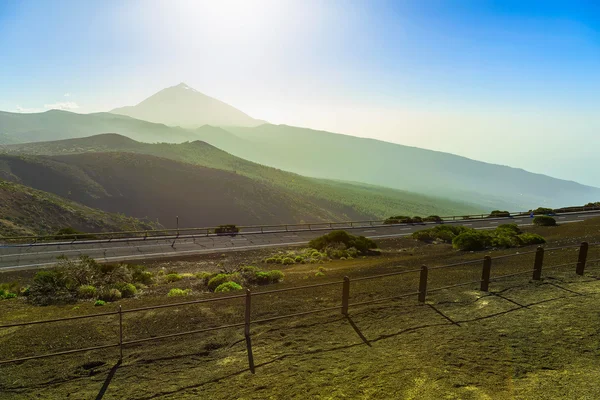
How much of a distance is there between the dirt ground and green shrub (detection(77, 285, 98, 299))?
4.98ft

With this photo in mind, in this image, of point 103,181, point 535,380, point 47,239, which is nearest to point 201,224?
point 103,181

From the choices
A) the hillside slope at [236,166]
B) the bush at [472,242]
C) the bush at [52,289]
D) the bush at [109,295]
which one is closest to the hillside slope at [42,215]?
the bush at [52,289]

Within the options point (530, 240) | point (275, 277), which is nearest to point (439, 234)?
point (530, 240)

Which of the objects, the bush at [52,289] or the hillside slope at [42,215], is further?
the hillside slope at [42,215]

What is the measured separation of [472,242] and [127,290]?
22469 mm

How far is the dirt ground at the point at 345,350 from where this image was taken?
6.41 metres

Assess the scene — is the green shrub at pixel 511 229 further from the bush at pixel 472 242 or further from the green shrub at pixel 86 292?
the green shrub at pixel 86 292

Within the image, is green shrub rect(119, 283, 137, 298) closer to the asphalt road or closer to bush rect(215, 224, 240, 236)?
the asphalt road

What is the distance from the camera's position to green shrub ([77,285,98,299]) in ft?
45.3

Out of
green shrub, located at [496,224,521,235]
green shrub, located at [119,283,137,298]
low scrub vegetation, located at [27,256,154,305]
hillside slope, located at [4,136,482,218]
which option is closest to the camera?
low scrub vegetation, located at [27,256,154,305]

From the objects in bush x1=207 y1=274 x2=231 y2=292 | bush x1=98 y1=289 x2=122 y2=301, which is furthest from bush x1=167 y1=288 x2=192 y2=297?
bush x1=98 y1=289 x2=122 y2=301

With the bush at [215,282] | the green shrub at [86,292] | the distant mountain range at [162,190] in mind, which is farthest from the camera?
the distant mountain range at [162,190]

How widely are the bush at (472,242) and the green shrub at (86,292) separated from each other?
23021mm

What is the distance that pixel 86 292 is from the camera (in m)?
14.0
